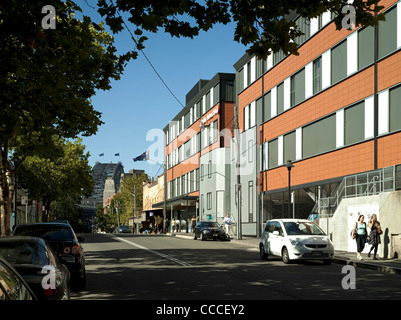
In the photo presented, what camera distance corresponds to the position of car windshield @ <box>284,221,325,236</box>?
67.2ft

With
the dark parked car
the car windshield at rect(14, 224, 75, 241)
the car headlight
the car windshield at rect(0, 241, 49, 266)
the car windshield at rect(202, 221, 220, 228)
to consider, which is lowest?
the dark parked car

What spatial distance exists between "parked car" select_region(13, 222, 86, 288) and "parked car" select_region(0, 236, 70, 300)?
4218 millimetres

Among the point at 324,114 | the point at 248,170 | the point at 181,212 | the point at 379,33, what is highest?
the point at 379,33

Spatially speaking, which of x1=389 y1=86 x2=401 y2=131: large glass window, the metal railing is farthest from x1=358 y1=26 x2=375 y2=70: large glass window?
the metal railing

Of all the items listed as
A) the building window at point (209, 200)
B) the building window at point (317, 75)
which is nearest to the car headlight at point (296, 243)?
the building window at point (317, 75)

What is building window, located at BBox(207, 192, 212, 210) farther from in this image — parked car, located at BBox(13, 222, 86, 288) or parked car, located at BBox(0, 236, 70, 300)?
parked car, located at BBox(0, 236, 70, 300)

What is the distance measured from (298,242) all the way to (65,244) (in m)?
9.76

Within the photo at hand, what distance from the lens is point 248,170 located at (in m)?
47.8

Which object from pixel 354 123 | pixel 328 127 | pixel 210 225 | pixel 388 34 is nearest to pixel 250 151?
pixel 210 225

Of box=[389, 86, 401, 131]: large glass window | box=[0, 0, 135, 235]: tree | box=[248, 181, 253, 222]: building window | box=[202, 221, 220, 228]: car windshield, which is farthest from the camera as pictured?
box=[248, 181, 253, 222]: building window

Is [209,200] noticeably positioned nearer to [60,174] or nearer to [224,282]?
[60,174]
